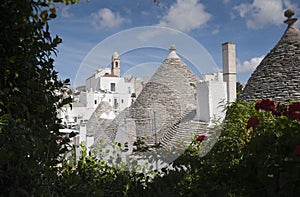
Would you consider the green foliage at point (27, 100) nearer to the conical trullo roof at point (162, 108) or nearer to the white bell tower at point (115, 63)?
the white bell tower at point (115, 63)

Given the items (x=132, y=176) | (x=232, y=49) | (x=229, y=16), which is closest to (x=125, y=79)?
(x=132, y=176)

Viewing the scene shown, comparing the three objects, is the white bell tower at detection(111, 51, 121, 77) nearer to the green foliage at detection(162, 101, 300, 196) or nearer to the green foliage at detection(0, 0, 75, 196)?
the green foliage at detection(0, 0, 75, 196)

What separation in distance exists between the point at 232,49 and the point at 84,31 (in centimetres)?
920

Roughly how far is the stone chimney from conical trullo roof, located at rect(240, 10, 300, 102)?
6.30 ft

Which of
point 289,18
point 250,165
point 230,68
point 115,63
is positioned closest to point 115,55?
point 115,63

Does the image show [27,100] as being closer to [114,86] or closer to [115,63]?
[115,63]

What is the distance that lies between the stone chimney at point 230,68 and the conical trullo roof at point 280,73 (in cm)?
192

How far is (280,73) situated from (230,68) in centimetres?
295

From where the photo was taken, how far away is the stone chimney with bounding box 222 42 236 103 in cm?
1155

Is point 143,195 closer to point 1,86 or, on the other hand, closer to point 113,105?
point 1,86

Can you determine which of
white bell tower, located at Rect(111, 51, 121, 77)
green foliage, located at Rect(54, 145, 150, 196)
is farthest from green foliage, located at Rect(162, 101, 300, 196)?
white bell tower, located at Rect(111, 51, 121, 77)

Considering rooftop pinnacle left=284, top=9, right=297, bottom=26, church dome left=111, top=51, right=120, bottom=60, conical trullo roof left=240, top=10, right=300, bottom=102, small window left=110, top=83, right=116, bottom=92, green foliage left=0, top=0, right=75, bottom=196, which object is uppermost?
rooftop pinnacle left=284, top=9, right=297, bottom=26

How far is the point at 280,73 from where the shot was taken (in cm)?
878

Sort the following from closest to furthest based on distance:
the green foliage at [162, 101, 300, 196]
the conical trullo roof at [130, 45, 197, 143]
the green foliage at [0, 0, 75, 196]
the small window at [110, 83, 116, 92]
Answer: the green foliage at [0, 0, 75, 196] < the green foliage at [162, 101, 300, 196] < the conical trullo roof at [130, 45, 197, 143] < the small window at [110, 83, 116, 92]
